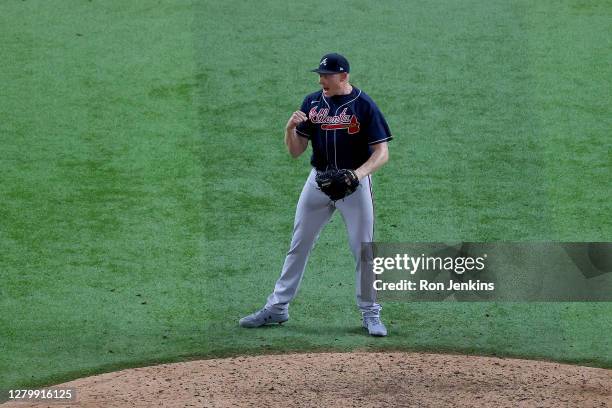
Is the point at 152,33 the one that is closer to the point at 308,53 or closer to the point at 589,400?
the point at 308,53

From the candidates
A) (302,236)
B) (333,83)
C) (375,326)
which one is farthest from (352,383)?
(333,83)

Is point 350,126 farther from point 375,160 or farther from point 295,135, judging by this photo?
point 295,135

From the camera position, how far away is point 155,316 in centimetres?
919

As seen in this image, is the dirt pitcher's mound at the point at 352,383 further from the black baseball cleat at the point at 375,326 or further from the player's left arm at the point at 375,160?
the player's left arm at the point at 375,160

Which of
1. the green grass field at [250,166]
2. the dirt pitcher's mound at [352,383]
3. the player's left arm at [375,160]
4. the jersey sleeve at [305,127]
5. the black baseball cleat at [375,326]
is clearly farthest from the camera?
the green grass field at [250,166]

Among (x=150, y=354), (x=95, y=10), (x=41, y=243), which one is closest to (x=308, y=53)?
(x=95, y=10)

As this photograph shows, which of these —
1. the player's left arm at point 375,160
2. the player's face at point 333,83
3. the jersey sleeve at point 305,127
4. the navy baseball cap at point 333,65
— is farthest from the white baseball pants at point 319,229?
the navy baseball cap at point 333,65

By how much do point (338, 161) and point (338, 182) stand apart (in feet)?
0.95

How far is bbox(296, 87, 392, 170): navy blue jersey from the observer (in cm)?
848

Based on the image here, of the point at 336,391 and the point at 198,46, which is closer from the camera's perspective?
the point at 336,391

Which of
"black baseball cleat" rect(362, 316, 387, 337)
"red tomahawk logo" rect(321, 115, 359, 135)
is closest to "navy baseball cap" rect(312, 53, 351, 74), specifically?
"red tomahawk logo" rect(321, 115, 359, 135)

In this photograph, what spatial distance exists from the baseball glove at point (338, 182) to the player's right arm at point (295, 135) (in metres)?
0.39

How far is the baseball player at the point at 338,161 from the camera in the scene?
8.47 meters

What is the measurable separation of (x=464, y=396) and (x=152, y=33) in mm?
6950
